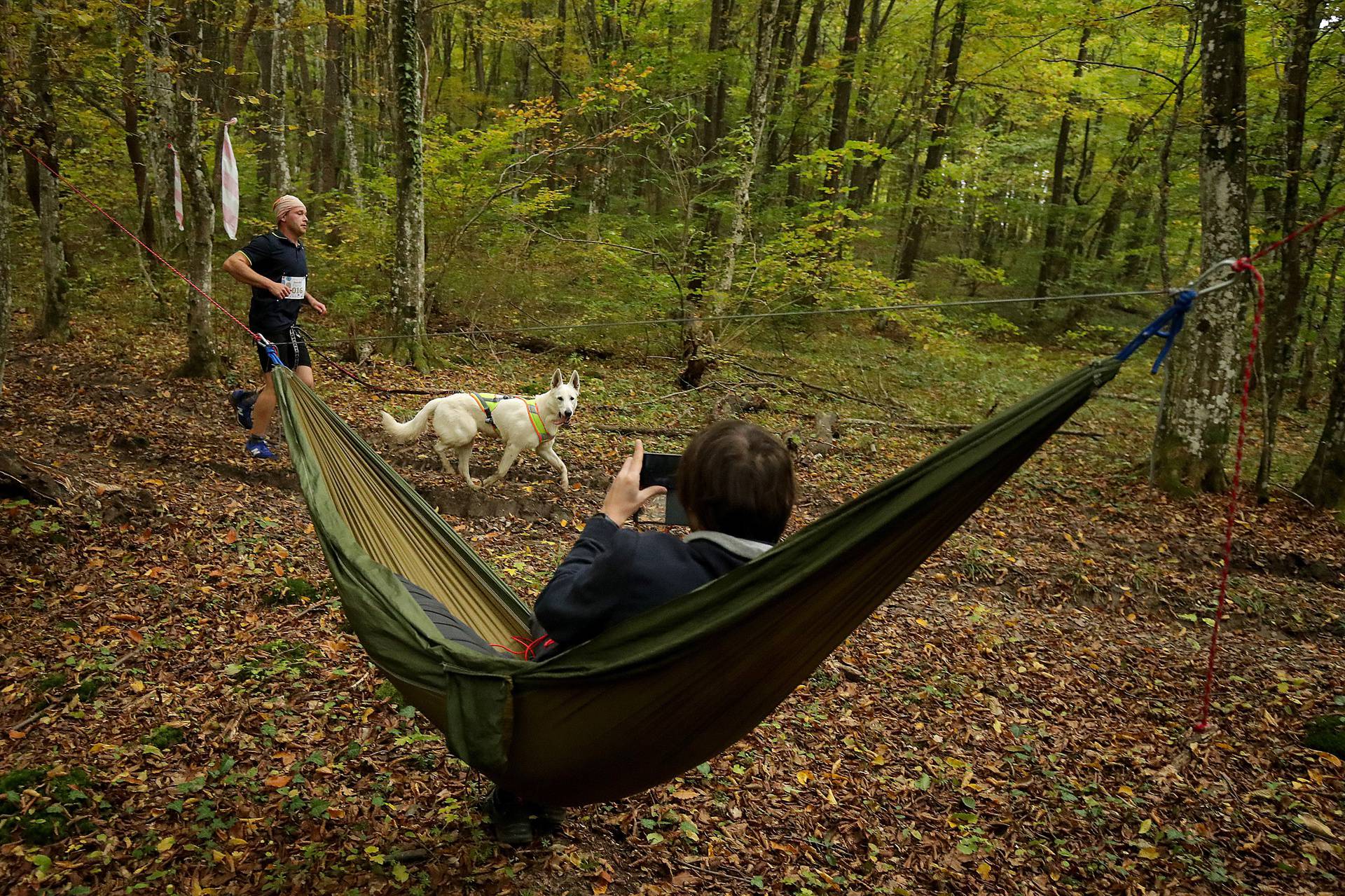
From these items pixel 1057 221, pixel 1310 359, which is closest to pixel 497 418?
pixel 1310 359

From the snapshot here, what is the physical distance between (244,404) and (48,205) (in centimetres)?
349

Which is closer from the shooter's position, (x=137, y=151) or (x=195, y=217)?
(x=195, y=217)

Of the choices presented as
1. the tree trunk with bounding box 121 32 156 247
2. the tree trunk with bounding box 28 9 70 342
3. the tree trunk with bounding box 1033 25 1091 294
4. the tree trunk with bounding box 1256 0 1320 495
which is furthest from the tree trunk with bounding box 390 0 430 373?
the tree trunk with bounding box 1033 25 1091 294

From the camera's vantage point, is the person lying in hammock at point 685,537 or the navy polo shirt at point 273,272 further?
the navy polo shirt at point 273,272

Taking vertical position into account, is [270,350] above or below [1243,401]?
below

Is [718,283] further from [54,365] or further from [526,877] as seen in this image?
[526,877]

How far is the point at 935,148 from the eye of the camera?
489 inches

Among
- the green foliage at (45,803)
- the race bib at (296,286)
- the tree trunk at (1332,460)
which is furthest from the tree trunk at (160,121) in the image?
the tree trunk at (1332,460)

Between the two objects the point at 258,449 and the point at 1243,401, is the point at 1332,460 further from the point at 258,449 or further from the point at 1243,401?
the point at 258,449

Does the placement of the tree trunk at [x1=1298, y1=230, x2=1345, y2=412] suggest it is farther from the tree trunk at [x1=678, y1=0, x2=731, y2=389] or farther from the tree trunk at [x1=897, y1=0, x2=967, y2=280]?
the tree trunk at [x1=678, y1=0, x2=731, y2=389]

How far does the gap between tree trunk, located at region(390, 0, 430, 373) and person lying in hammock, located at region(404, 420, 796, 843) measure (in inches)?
222

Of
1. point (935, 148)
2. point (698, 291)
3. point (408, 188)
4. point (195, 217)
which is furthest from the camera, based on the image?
point (935, 148)

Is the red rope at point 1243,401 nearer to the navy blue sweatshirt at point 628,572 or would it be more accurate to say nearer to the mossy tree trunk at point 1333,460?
the navy blue sweatshirt at point 628,572

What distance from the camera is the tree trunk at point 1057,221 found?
12.9 meters
